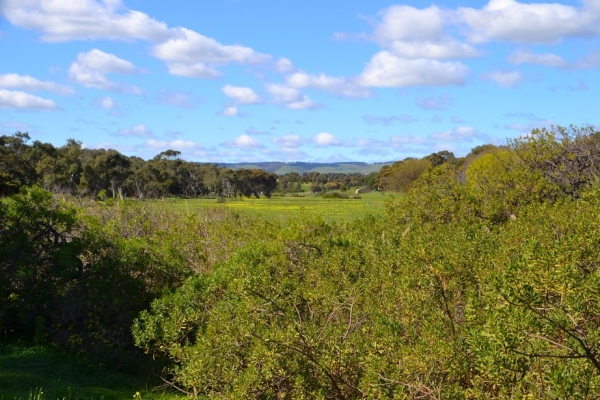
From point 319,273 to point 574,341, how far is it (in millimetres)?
5031

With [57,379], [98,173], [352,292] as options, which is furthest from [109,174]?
[352,292]

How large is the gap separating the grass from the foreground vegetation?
0.33 meters

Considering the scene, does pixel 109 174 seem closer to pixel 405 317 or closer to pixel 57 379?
pixel 57 379

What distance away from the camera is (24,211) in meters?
12.6

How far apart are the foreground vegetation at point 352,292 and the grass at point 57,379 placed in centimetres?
33

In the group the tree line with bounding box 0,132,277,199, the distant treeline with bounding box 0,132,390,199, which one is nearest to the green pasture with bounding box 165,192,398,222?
the distant treeline with bounding box 0,132,390,199

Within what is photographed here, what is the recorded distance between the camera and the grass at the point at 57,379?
885cm

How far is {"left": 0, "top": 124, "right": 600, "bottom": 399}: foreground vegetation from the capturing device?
4.38 meters

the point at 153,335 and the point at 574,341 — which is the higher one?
the point at 574,341

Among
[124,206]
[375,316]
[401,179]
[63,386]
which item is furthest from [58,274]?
[401,179]

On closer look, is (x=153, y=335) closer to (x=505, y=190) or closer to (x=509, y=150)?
(x=505, y=190)

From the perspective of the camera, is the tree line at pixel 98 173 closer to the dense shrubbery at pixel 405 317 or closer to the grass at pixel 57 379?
the grass at pixel 57 379

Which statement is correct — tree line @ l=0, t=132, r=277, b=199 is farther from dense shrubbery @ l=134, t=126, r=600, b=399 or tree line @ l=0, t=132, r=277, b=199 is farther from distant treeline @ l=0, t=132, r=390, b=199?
dense shrubbery @ l=134, t=126, r=600, b=399

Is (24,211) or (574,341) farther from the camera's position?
(24,211)
